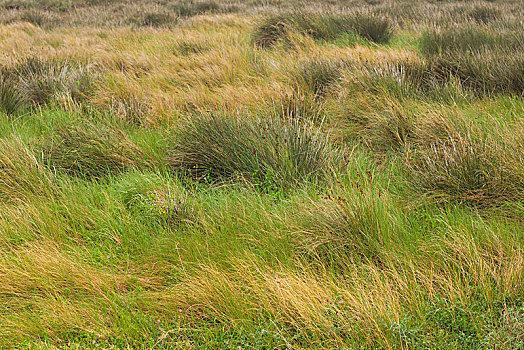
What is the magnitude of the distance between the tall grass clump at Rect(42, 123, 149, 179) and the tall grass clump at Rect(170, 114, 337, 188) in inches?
13.7

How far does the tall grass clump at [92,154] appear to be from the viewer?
11.1 ft

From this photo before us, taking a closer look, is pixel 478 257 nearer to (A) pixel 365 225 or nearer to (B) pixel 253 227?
Answer: (A) pixel 365 225

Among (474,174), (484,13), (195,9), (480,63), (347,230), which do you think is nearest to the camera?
(347,230)

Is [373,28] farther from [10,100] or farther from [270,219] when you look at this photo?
[270,219]

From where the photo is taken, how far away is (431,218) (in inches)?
98.8

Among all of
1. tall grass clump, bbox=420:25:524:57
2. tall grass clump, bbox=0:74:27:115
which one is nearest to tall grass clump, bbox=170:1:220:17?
tall grass clump, bbox=420:25:524:57

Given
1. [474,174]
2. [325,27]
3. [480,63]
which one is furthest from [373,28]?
[474,174]

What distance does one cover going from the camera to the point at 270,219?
2.46 m

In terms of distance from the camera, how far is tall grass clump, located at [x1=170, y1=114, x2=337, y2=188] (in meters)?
3.04

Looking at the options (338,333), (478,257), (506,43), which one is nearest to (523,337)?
(478,257)

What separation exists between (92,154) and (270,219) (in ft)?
5.77

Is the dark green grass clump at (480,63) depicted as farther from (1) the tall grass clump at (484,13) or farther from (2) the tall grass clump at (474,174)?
(1) the tall grass clump at (484,13)

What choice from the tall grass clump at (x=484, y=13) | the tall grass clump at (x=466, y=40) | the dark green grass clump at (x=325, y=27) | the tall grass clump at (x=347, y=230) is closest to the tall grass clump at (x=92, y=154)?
the tall grass clump at (x=347, y=230)

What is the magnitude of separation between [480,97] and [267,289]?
3540mm
